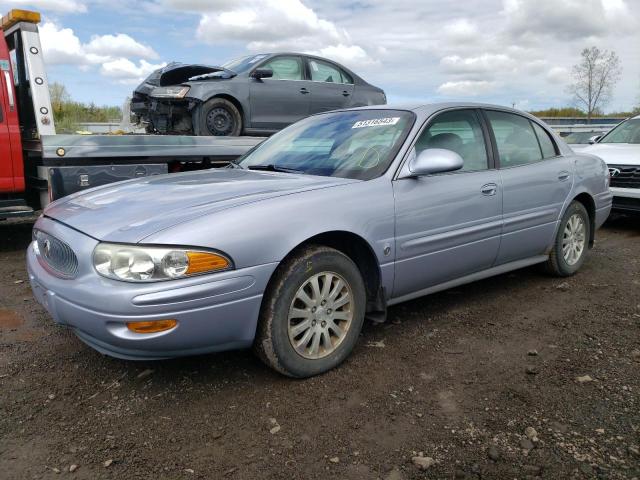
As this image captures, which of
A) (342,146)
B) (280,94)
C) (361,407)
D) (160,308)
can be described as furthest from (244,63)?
(361,407)

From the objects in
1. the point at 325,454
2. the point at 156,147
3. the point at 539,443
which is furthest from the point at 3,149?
the point at 539,443

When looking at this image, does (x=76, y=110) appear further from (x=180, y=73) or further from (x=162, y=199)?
(x=162, y=199)

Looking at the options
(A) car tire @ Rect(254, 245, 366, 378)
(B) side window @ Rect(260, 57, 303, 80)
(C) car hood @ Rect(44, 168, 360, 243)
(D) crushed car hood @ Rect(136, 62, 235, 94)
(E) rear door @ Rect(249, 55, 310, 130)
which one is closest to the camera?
(C) car hood @ Rect(44, 168, 360, 243)

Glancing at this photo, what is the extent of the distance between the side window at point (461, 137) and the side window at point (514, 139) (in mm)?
201

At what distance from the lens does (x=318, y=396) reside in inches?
114

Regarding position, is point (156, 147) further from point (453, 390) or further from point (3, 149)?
point (453, 390)

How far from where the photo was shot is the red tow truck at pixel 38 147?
5.79 metres

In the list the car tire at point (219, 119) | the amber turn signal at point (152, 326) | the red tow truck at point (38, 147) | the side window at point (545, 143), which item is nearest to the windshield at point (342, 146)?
the amber turn signal at point (152, 326)

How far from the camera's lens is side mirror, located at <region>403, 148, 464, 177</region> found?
134 inches

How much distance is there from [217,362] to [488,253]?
6.67ft

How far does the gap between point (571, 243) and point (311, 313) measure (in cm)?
298

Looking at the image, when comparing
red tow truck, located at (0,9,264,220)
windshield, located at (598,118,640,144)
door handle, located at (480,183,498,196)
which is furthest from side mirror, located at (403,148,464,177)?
windshield, located at (598,118,640,144)

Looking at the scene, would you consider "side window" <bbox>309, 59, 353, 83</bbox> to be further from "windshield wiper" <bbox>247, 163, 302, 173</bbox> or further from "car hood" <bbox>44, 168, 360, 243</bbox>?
"car hood" <bbox>44, 168, 360, 243</bbox>

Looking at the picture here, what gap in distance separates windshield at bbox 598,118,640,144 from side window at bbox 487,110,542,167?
4602 mm
